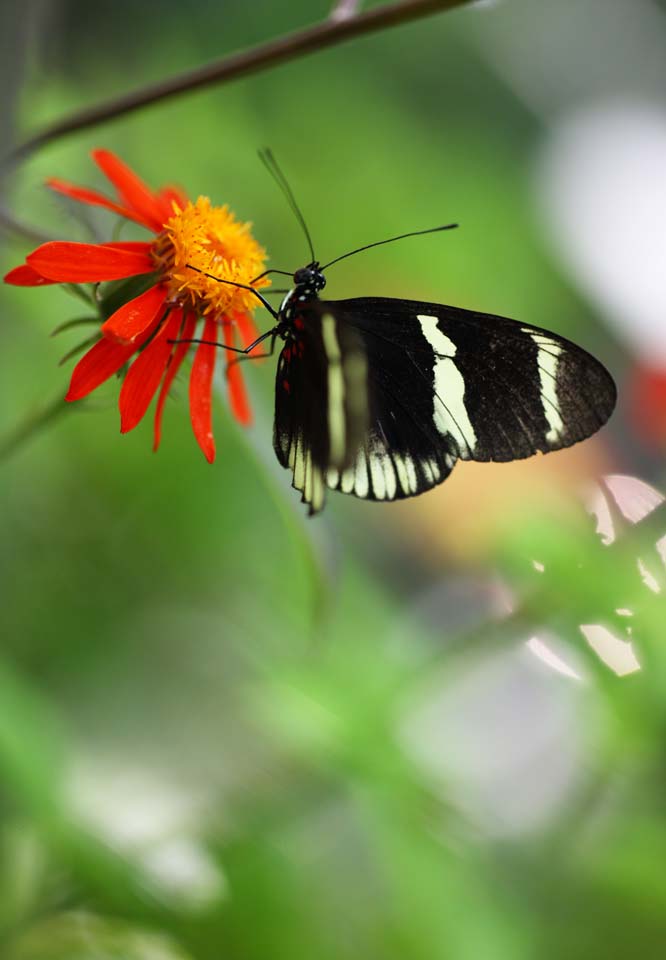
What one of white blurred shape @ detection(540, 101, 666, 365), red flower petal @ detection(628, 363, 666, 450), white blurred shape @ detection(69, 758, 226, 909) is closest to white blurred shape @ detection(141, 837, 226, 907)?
white blurred shape @ detection(69, 758, 226, 909)

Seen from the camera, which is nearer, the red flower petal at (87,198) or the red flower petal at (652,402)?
the red flower petal at (87,198)

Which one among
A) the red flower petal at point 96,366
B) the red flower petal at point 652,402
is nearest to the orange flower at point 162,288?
the red flower petal at point 96,366

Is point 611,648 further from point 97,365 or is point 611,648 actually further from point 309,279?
point 97,365

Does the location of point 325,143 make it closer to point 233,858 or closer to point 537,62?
point 537,62

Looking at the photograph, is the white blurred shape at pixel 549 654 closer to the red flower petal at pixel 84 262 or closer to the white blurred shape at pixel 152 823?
the white blurred shape at pixel 152 823

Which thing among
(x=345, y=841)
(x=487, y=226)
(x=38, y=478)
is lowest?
(x=345, y=841)

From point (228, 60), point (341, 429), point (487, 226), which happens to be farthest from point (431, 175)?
point (341, 429)
